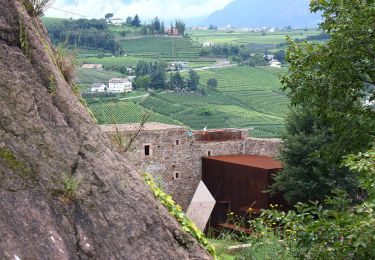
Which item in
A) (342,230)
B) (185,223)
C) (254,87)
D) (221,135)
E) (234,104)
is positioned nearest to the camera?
(185,223)

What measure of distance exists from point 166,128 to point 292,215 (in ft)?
52.6

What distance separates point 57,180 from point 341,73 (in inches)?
324

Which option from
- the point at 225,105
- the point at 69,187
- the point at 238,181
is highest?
the point at 69,187

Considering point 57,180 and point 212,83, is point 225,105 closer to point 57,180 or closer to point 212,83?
point 212,83

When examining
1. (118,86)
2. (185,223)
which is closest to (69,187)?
(185,223)

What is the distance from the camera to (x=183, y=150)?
23859 millimetres

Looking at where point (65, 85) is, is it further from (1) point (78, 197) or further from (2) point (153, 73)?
(2) point (153, 73)

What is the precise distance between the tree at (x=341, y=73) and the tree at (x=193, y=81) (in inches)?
2081

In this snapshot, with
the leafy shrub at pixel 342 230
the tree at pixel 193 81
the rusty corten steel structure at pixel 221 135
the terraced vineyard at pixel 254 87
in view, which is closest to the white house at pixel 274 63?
the terraced vineyard at pixel 254 87

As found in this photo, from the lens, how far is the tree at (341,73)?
11.6m

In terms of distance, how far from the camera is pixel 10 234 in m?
4.43

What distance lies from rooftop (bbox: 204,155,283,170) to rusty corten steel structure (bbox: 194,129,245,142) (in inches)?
31.1

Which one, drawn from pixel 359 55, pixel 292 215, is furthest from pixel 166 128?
pixel 292 215

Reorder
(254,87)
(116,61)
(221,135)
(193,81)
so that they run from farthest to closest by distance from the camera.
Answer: (254,87) < (193,81) < (116,61) < (221,135)
